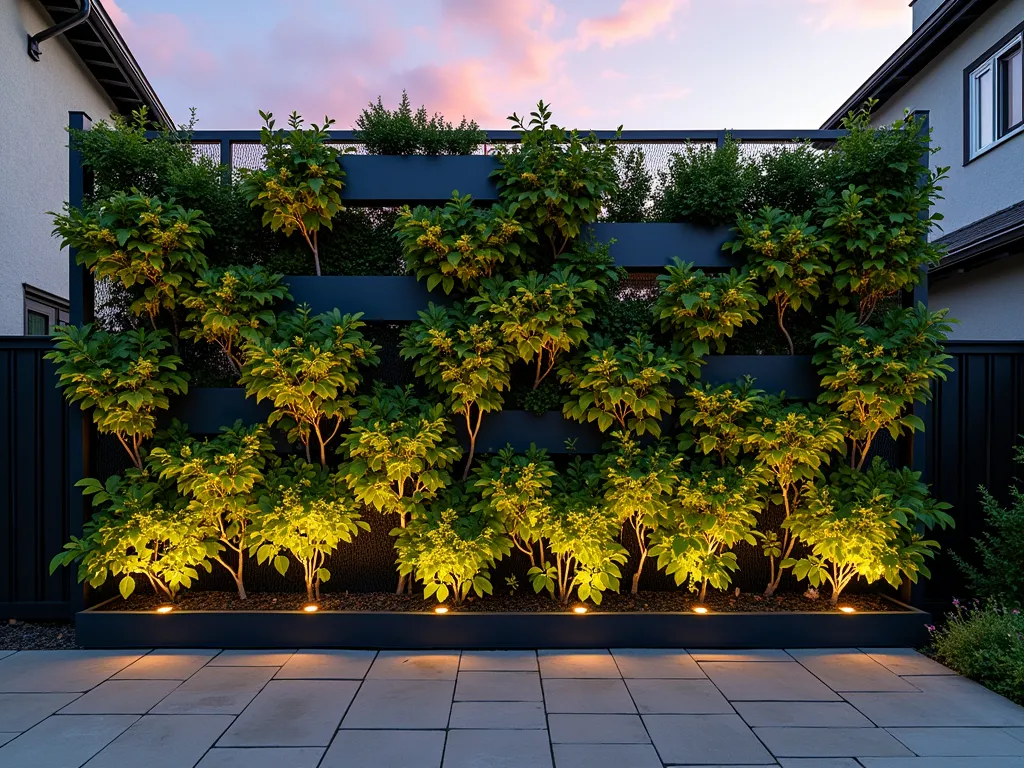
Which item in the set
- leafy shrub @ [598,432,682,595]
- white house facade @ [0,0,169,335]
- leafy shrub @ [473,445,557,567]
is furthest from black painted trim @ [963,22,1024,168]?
white house facade @ [0,0,169,335]

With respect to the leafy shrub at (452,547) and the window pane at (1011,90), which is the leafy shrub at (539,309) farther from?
the window pane at (1011,90)

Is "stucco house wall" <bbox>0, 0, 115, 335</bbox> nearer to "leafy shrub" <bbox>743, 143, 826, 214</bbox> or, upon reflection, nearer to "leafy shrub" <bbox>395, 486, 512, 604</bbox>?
"leafy shrub" <bbox>395, 486, 512, 604</bbox>

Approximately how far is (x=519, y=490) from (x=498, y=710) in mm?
1141

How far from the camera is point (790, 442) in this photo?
11.2 ft

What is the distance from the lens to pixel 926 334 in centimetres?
340

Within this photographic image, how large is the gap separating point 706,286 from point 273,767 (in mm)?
3197

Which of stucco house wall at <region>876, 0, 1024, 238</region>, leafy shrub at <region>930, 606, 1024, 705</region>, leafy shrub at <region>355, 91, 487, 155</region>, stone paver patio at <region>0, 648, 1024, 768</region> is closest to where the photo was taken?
stone paver patio at <region>0, 648, 1024, 768</region>

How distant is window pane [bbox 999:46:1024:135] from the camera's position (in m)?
6.53

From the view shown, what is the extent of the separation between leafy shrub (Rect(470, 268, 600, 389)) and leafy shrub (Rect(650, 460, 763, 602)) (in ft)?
3.74

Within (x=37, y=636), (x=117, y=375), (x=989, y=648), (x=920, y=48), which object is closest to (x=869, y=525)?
(x=989, y=648)

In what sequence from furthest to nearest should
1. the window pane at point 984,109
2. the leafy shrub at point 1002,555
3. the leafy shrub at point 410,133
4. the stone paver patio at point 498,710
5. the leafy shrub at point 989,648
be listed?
the window pane at point 984,109
the leafy shrub at point 410,133
the leafy shrub at point 1002,555
the leafy shrub at point 989,648
the stone paver patio at point 498,710

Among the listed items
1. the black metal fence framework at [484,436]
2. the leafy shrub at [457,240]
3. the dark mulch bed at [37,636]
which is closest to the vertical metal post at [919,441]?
the black metal fence framework at [484,436]

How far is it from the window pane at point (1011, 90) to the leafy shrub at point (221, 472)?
8.63 meters

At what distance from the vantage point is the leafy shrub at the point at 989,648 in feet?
9.24
